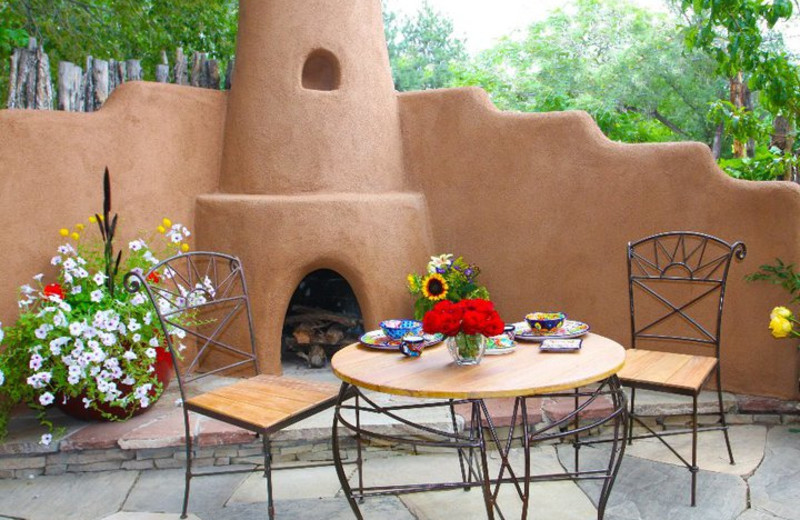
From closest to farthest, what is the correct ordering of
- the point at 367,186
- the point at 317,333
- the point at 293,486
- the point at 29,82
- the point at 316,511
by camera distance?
1. the point at 316,511
2. the point at 293,486
3. the point at 29,82
4. the point at 367,186
5. the point at 317,333

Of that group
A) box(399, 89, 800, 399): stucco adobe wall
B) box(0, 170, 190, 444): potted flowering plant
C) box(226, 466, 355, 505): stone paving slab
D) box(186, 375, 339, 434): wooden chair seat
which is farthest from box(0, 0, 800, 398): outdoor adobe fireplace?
box(186, 375, 339, 434): wooden chair seat

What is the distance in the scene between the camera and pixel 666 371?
11.0 feet

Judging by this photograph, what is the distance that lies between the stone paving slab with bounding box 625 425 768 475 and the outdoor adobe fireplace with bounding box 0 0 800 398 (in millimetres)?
396

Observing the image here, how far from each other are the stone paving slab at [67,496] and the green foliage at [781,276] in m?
3.75

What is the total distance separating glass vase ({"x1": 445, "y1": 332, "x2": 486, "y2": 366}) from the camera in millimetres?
2561

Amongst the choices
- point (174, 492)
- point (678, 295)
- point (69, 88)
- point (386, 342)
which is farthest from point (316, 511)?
point (69, 88)

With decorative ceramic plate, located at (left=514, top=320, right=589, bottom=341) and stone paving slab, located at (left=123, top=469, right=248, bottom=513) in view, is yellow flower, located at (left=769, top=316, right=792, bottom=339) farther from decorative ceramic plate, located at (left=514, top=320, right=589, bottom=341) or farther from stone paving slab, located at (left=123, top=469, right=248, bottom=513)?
stone paving slab, located at (left=123, top=469, right=248, bottom=513)

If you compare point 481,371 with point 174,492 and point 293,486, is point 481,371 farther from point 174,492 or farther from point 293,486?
point 174,492

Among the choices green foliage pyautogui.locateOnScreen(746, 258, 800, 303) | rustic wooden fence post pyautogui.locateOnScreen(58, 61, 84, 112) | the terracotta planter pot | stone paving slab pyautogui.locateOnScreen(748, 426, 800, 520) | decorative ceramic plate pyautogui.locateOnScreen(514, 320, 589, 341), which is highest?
rustic wooden fence post pyautogui.locateOnScreen(58, 61, 84, 112)

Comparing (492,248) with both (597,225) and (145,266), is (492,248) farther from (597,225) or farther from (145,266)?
(145,266)

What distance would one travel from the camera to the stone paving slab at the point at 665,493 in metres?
3.07

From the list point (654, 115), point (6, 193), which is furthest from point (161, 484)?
point (654, 115)

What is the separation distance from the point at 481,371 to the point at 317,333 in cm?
286

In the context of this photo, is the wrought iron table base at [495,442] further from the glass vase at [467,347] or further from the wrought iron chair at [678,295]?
the wrought iron chair at [678,295]
